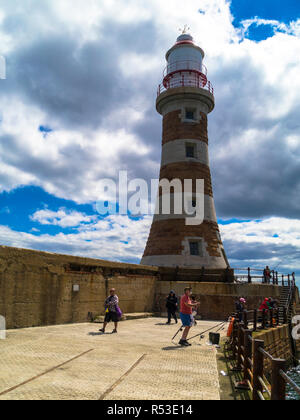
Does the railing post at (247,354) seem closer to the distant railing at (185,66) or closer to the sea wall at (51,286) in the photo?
the sea wall at (51,286)

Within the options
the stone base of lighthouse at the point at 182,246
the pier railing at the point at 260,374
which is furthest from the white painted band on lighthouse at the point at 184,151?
the pier railing at the point at 260,374

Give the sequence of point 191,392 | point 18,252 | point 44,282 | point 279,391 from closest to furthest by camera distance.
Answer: point 279,391, point 191,392, point 18,252, point 44,282

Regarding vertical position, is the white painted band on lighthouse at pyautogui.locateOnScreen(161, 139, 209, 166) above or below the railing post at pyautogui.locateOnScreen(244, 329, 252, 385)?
above

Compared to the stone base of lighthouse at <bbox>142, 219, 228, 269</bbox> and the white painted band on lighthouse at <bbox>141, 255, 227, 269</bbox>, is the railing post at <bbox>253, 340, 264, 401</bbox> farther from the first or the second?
the stone base of lighthouse at <bbox>142, 219, 228, 269</bbox>

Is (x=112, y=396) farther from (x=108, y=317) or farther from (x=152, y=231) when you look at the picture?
(x=152, y=231)

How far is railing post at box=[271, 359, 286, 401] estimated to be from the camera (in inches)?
127

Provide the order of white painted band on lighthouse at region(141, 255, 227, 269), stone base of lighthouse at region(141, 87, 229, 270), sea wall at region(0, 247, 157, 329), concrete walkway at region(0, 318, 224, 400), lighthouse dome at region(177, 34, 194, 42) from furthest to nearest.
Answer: lighthouse dome at region(177, 34, 194, 42), stone base of lighthouse at region(141, 87, 229, 270), white painted band on lighthouse at region(141, 255, 227, 269), sea wall at region(0, 247, 157, 329), concrete walkway at region(0, 318, 224, 400)

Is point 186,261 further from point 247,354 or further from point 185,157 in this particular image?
point 247,354

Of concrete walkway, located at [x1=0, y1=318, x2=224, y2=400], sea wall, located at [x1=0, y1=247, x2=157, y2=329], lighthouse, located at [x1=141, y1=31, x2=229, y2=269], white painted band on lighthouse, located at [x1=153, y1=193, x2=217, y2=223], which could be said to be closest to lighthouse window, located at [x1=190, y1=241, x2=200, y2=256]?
lighthouse, located at [x1=141, y1=31, x2=229, y2=269]

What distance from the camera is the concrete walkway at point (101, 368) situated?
13.2 feet

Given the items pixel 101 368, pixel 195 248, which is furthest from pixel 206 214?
pixel 101 368
